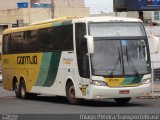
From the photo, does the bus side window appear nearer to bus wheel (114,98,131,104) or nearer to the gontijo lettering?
bus wheel (114,98,131,104)

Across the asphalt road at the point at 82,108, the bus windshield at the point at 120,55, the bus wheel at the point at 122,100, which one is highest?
the bus windshield at the point at 120,55

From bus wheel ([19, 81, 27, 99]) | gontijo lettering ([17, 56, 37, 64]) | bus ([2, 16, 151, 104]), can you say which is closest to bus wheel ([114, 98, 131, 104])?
bus ([2, 16, 151, 104])

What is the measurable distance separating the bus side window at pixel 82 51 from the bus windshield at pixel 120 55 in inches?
13.3

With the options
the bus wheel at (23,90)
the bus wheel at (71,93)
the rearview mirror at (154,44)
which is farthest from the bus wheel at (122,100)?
the bus wheel at (23,90)

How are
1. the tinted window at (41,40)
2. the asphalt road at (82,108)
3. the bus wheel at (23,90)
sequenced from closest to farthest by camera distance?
the asphalt road at (82,108) → the tinted window at (41,40) → the bus wheel at (23,90)

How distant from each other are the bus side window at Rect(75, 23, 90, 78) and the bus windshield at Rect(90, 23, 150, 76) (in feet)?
1.11

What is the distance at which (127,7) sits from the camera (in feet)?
139

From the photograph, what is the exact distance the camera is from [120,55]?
2191cm

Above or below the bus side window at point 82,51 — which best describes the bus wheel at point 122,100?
below

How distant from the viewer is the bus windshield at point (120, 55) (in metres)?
21.8

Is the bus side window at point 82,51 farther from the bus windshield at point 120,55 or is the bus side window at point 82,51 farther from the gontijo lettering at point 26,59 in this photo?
the gontijo lettering at point 26,59

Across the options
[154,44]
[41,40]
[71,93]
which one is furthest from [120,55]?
[41,40]

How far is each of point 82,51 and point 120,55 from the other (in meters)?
1.44

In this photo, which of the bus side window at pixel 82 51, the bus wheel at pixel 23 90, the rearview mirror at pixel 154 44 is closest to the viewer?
the bus side window at pixel 82 51
